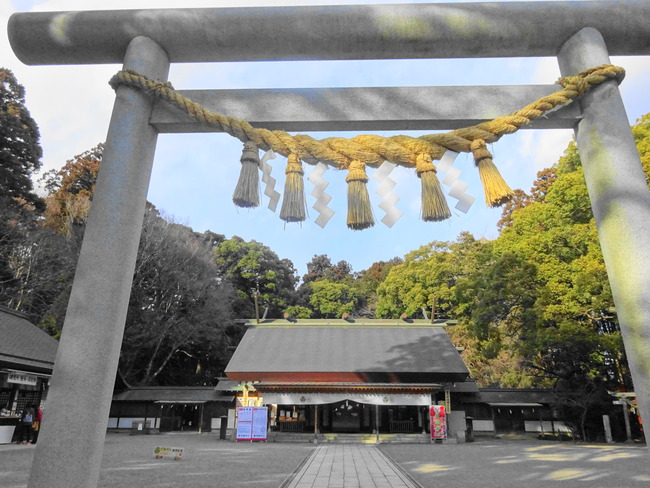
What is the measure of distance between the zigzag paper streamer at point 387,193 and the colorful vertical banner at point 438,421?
49.1ft

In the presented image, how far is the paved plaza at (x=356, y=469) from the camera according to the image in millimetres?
6973

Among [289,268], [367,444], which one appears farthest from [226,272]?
[367,444]

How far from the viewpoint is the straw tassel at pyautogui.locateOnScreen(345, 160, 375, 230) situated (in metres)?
2.37

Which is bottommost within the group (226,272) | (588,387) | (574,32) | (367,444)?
(367,444)

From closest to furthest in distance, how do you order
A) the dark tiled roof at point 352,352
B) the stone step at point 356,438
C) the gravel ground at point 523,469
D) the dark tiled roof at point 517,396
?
the gravel ground at point 523,469
the stone step at point 356,438
the dark tiled roof at point 352,352
the dark tiled roof at point 517,396

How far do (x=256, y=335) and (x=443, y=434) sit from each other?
9.37 m

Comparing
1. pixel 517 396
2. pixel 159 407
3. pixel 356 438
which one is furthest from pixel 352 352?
pixel 159 407

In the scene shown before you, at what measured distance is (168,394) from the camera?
70.2 ft

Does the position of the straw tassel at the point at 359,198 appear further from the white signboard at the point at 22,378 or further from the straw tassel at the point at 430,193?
the white signboard at the point at 22,378

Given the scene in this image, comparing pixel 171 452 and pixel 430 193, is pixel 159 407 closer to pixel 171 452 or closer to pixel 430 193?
pixel 171 452

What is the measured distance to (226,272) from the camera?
31.3 m

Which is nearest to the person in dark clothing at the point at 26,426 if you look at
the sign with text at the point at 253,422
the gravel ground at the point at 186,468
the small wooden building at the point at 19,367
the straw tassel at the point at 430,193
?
the small wooden building at the point at 19,367

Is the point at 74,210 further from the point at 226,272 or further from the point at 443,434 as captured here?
the point at 443,434

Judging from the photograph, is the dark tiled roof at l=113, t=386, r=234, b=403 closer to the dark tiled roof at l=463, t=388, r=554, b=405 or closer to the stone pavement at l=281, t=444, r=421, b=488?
the stone pavement at l=281, t=444, r=421, b=488
